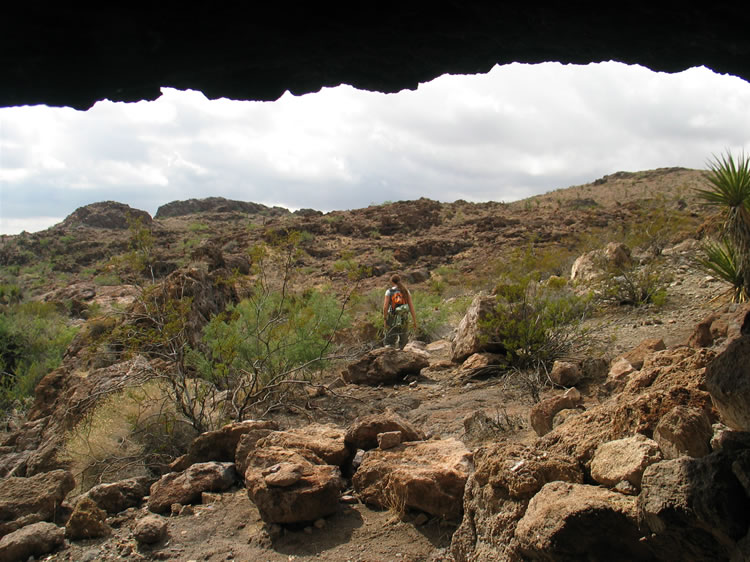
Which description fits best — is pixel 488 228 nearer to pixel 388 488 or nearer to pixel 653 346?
pixel 653 346

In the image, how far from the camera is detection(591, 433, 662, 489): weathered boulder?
115 inches

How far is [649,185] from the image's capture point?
4459 centimetres

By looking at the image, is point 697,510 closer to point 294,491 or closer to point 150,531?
point 294,491

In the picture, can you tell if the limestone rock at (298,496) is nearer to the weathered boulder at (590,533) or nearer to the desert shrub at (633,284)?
the weathered boulder at (590,533)

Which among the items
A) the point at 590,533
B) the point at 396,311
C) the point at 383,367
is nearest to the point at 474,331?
the point at 383,367

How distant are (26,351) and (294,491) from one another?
1402 centimetres

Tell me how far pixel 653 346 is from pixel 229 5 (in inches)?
236

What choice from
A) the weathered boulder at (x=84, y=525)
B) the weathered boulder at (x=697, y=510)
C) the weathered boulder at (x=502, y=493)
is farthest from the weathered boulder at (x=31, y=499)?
the weathered boulder at (x=697, y=510)

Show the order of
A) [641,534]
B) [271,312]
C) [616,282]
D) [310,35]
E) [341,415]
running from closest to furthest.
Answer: [641,534] → [310,35] → [341,415] → [271,312] → [616,282]

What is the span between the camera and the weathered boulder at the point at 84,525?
175 inches

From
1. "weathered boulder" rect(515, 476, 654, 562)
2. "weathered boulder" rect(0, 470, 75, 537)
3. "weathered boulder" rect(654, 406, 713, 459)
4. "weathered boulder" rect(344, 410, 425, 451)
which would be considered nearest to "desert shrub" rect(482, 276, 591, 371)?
"weathered boulder" rect(344, 410, 425, 451)

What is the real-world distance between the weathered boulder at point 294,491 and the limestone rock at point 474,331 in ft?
15.5

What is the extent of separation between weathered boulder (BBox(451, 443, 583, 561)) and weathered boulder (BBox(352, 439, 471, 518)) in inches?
19.6

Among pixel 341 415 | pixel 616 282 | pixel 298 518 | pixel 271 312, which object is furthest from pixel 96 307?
pixel 298 518
